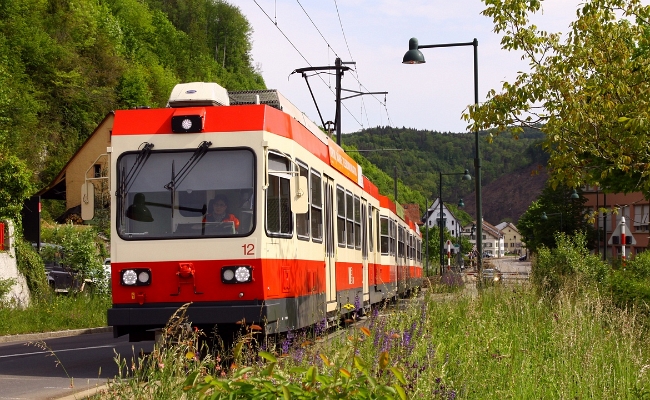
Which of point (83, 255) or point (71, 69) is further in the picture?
point (71, 69)

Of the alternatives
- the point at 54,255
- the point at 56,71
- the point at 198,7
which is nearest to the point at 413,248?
the point at 54,255

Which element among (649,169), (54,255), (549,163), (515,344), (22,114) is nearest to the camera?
(515,344)

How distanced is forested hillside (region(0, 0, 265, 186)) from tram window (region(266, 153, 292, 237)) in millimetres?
26157

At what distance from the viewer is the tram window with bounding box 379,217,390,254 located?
25.6 m

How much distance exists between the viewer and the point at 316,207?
45.9 ft

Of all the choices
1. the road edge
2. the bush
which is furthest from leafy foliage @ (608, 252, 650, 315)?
the road edge

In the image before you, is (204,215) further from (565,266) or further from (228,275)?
(565,266)

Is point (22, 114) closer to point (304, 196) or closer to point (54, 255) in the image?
point (54, 255)

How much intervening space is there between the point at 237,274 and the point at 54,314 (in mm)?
11791

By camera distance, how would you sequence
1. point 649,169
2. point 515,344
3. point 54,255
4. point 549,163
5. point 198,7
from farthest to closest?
point 198,7
point 54,255
point 549,163
point 649,169
point 515,344

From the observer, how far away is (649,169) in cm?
1288

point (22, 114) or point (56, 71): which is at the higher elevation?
point (56, 71)

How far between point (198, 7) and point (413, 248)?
77345mm

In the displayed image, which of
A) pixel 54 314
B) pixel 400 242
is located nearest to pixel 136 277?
pixel 54 314
